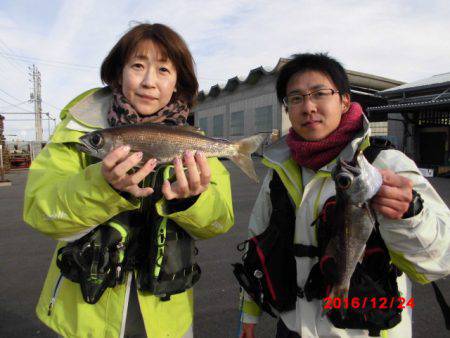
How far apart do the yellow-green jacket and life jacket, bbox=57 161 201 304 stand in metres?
0.08

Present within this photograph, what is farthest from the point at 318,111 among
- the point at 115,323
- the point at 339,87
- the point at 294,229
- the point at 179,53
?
the point at 115,323

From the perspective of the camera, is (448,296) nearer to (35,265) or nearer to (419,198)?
(419,198)

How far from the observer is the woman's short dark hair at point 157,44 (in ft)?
7.51

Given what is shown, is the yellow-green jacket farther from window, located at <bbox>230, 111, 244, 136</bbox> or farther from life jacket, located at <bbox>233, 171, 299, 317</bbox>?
window, located at <bbox>230, 111, 244, 136</bbox>

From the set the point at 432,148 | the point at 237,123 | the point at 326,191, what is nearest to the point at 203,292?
the point at 326,191

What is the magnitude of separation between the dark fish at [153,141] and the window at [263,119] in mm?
24699

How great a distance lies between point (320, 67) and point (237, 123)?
2962 cm

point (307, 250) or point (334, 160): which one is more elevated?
point (334, 160)

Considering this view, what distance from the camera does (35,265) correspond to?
5.73m

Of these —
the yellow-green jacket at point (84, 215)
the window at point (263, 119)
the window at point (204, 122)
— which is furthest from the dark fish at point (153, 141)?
the window at point (204, 122)

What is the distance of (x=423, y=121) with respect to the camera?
766 inches

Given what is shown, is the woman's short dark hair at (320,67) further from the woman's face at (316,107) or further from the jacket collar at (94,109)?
the jacket collar at (94,109)

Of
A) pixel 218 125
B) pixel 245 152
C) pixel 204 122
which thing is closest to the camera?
pixel 245 152

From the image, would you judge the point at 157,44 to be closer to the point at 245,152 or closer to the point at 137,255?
the point at 245,152
